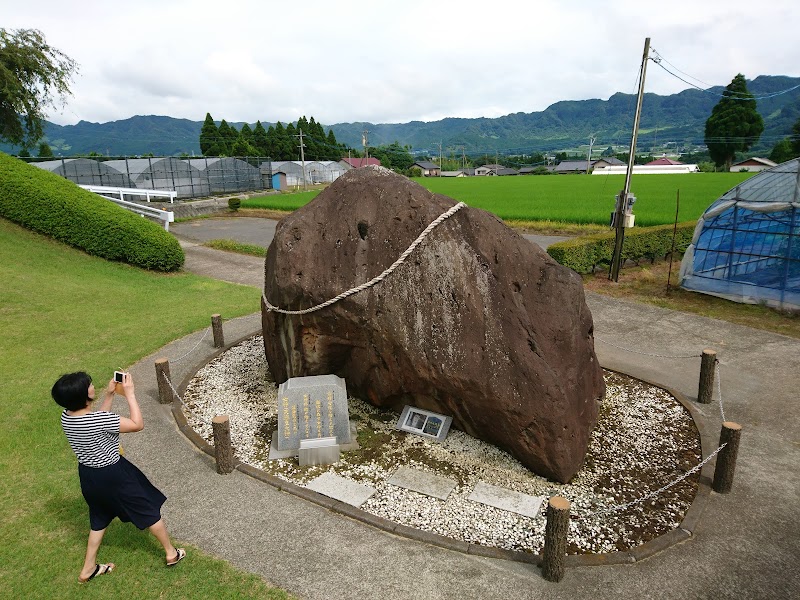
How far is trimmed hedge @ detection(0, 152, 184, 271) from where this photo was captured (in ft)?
54.9

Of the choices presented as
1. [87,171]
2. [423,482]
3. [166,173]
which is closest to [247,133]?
[166,173]

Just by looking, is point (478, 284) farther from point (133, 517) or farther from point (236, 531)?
point (133, 517)

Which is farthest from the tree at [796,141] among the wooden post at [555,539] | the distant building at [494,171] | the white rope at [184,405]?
the white rope at [184,405]

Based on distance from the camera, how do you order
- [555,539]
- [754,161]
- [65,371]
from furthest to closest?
[754,161], [65,371], [555,539]

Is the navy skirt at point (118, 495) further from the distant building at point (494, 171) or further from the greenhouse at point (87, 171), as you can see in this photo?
the distant building at point (494, 171)

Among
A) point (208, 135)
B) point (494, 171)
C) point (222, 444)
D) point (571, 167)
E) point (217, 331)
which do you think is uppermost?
point (208, 135)

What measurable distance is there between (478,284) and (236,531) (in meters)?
4.07

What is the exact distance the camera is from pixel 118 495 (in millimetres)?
4574

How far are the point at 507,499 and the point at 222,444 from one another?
358cm

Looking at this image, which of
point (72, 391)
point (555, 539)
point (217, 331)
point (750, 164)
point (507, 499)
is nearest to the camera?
point (72, 391)

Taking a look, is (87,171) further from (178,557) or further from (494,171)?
(494,171)

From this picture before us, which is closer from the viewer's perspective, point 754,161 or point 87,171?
point 87,171

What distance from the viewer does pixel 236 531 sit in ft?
17.8

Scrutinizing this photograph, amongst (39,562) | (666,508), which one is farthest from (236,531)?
(666,508)
